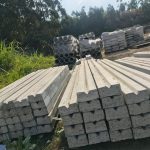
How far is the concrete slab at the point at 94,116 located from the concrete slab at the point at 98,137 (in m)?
0.23

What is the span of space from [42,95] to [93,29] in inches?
1242

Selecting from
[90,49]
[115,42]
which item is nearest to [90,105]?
[90,49]

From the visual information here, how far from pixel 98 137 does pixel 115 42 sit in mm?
15449

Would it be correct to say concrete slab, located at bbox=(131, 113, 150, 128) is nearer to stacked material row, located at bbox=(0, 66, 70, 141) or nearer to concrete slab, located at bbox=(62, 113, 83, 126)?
concrete slab, located at bbox=(62, 113, 83, 126)

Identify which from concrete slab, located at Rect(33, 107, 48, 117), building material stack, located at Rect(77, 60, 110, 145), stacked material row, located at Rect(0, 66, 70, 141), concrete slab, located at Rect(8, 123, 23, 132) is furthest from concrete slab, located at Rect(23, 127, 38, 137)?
building material stack, located at Rect(77, 60, 110, 145)

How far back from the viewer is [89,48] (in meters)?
19.1

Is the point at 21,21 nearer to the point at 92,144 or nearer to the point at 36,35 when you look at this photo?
the point at 36,35

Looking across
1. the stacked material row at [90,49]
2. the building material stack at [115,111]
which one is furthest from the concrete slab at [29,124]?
the stacked material row at [90,49]

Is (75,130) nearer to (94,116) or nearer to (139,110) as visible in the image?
(94,116)

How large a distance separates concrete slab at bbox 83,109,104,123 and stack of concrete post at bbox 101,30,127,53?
15.1 meters

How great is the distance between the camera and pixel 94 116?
587 centimetres

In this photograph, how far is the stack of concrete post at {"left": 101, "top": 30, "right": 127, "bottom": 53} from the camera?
2081 centimetres

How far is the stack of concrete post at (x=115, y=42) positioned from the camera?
20.8 metres

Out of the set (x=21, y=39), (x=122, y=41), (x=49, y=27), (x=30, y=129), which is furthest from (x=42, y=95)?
(x=49, y=27)
